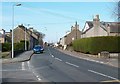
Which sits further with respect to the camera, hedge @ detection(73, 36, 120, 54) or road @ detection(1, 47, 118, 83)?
hedge @ detection(73, 36, 120, 54)

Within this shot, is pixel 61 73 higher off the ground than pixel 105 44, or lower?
lower

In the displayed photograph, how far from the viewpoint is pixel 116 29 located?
86.2 m

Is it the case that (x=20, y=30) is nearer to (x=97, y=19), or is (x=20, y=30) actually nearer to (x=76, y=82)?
(x=97, y=19)

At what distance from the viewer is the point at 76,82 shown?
15.5 metres

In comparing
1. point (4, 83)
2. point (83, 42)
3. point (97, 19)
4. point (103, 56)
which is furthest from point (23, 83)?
point (97, 19)

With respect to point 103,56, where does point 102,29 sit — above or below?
above

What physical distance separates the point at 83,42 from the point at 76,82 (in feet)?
143

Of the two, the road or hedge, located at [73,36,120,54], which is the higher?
hedge, located at [73,36,120,54]

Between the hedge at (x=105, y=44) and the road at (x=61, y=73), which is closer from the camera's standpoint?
the road at (x=61, y=73)

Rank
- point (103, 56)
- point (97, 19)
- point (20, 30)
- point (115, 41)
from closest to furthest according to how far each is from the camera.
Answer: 1. point (103, 56)
2. point (115, 41)
3. point (97, 19)
4. point (20, 30)

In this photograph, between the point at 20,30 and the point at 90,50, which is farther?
the point at 20,30

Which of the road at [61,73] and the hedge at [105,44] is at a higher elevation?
the hedge at [105,44]

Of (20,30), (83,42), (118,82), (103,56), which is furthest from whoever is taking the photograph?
(20,30)

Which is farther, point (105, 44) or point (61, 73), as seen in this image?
point (105, 44)
